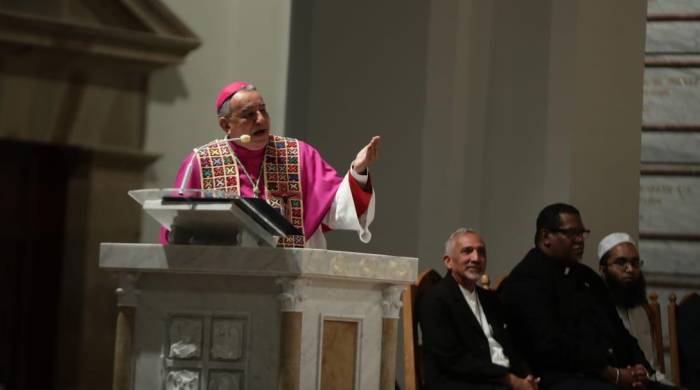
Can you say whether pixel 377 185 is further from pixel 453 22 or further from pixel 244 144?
pixel 244 144

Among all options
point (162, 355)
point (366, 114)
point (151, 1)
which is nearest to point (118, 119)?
point (151, 1)

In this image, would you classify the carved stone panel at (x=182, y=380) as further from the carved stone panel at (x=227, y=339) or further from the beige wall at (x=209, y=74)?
the beige wall at (x=209, y=74)

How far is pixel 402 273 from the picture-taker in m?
4.04

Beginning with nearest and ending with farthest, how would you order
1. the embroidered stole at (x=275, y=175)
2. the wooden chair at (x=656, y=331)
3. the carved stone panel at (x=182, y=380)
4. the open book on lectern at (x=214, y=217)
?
the open book on lectern at (x=214, y=217)
the carved stone panel at (x=182, y=380)
the embroidered stole at (x=275, y=175)
the wooden chair at (x=656, y=331)

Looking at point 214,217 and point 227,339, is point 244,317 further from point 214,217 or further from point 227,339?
point 214,217

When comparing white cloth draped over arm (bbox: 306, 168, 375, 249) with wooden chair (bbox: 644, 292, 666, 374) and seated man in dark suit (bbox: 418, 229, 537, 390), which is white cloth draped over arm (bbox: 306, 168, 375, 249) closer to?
seated man in dark suit (bbox: 418, 229, 537, 390)

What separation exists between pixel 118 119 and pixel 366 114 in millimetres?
1471

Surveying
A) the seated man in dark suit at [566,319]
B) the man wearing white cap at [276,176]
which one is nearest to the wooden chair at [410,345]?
the seated man in dark suit at [566,319]

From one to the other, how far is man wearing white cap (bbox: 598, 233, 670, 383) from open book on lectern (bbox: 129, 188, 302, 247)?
9.72ft

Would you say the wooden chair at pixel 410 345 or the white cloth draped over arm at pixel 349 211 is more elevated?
the white cloth draped over arm at pixel 349 211

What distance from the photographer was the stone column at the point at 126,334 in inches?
152

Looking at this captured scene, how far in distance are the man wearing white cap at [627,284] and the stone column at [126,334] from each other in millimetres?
3165

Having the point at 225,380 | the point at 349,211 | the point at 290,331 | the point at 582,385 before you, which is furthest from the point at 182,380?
Result: the point at 582,385

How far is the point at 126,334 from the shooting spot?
3869 mm
